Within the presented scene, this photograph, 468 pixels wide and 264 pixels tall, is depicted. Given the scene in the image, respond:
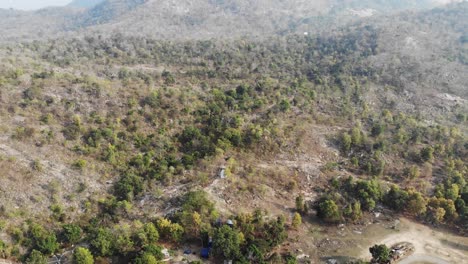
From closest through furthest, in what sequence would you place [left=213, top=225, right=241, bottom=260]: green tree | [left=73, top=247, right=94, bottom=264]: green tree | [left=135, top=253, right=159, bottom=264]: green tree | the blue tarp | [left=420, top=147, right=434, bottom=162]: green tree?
[left=135, top=253, right=159, bottom=264]: green tree, [left=73, top=247, right=94, bottom=264]: green tree, [left=213, top=225, right=241, bottom=260]: green tree, the blue tarp, [left=420, top=147, right=434, bottom=162]: green tree

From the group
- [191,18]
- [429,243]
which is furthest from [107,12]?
[429,243]

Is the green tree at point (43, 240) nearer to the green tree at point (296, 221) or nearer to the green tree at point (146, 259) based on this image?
the green tree at point (146, 259)

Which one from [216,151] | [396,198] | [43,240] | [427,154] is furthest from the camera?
[427,154]

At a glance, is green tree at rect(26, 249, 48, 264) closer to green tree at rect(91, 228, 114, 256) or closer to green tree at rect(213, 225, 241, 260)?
green tree at rect(91, 228, 114, 256)

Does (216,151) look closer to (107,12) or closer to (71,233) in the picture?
(71,233)

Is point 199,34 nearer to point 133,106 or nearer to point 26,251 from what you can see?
point 133,106

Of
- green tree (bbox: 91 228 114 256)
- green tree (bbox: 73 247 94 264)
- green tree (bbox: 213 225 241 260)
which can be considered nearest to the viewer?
green tree (bbox: 73 247 94 264)

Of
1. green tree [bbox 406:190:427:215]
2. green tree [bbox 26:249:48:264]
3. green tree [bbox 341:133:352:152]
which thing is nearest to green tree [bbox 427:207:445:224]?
green tree [bbox 406:190:427:215]
